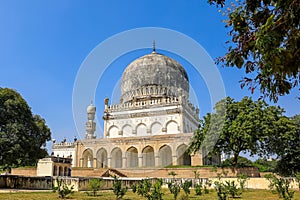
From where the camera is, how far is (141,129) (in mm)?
35406

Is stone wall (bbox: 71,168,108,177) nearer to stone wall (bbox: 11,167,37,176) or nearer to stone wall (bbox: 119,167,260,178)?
stone wall (bbox: 119,167,260,178)

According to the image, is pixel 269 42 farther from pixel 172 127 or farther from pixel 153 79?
pixel 153 79

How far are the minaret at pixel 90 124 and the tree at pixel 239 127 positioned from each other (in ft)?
68.0

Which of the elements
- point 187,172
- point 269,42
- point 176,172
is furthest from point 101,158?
point 269,42

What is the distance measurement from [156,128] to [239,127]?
15.8 metres

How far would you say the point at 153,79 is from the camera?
1512 inches

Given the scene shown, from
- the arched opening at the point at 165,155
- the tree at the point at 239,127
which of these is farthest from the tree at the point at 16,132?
the arched opening at the point at 165,155

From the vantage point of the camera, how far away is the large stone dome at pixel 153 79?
37719mm

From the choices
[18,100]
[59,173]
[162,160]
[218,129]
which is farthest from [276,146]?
[59,173]

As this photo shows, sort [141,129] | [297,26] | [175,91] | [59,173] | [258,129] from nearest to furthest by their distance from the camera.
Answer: [297,26] < [258,129] < [59,173] < [141,129] < [175,91]

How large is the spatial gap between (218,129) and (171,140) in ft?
32.0

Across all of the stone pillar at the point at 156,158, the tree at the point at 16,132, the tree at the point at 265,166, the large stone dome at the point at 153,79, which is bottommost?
the tree at the point at 265,166

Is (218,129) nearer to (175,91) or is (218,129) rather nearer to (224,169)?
(224,169)

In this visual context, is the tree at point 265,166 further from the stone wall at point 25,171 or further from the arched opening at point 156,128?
the stone wall at point 25,171
